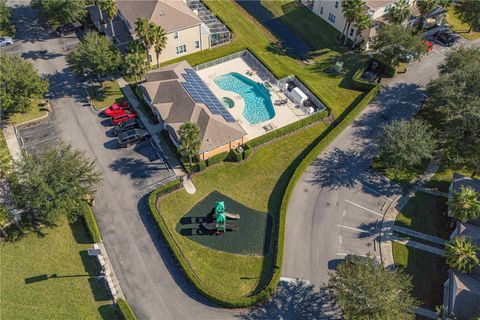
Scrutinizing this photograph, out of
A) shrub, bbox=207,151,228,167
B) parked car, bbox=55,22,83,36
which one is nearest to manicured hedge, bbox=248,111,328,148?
shrub, bbox=207,151,228,167

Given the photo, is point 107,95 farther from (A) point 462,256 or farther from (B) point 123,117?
(A) point 462,256

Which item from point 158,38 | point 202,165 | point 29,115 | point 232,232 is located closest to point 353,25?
point 158,38

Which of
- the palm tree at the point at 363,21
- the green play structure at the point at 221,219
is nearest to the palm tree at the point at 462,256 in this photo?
the green play structure at the point at 221,219

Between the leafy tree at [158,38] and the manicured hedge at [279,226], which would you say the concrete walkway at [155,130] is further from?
the leafy tree at [158,38]

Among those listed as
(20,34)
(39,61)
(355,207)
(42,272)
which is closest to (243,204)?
(355,207)

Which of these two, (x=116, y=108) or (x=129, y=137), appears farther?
(x=116, y=108)

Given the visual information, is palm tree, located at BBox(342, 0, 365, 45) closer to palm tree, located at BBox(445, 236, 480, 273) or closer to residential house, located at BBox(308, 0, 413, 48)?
residential house, located at BBox(308, 0, 413, 48)
